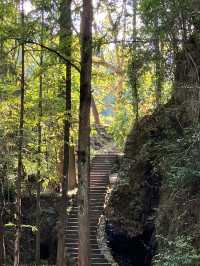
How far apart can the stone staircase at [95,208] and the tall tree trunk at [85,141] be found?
16.5ft

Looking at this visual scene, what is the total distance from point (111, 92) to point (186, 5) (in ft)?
65.0

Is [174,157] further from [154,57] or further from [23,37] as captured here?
[23,37]

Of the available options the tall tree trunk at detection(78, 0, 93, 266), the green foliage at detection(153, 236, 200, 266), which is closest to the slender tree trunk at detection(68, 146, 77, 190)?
the tall tree trunk at detection(78, 0, 93, 266)

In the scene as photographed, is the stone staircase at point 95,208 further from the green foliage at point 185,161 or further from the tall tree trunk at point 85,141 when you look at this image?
the green foliage at point 185,161

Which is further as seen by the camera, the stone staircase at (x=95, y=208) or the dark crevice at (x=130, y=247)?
the stone staircase at (x=95, y=208)

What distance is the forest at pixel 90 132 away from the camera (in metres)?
10.2

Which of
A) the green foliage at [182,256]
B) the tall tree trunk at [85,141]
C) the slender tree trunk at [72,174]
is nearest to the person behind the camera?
the green foliage at [182,256]

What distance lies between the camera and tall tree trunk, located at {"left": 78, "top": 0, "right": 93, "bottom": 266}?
33.4 feet

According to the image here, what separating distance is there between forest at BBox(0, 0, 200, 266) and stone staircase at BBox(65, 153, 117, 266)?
5 cm

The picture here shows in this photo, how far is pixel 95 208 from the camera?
18625 millimetres

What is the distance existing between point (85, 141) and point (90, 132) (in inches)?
73.1

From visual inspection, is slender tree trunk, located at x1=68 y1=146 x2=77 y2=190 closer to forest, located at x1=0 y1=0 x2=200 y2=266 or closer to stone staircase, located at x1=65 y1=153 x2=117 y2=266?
forest, located at x1=0 y1=0 x2=200 y2=266

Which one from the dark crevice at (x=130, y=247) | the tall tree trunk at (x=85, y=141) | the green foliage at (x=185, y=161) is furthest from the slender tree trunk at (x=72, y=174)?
the tall tree trunk at (x=85, y=141)

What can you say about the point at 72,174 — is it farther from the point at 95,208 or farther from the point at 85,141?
the point at 85,141
